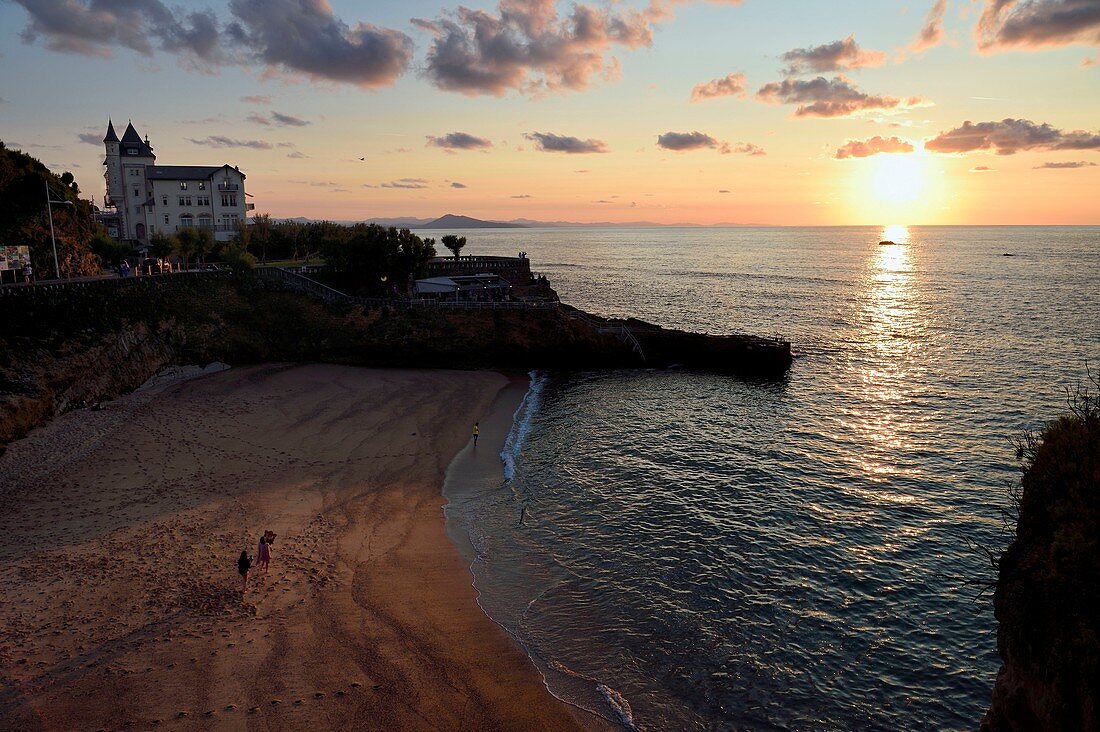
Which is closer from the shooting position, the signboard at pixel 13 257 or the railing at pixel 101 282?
the railing at pixel 101 282

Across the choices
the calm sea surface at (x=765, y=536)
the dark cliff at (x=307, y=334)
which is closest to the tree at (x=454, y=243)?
the dark cliff at (x=307, y=334)

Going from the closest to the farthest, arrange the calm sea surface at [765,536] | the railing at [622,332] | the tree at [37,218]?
the calm sea surface at [765,536]
the tree at [37,218]
the railing at [622,332]

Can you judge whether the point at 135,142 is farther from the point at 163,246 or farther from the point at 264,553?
the point at 264,553

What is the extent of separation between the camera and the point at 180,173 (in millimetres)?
87562

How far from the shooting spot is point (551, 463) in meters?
32.1

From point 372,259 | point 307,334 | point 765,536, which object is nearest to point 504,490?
point 765,536

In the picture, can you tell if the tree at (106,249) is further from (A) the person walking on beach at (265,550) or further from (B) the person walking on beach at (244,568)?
(B) the person walking on beach at (244,568)

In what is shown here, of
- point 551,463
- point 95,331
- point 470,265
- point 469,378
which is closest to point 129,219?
point 470,265

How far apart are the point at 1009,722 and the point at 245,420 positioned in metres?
36.5

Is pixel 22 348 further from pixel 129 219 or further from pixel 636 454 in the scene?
pixel 129 219

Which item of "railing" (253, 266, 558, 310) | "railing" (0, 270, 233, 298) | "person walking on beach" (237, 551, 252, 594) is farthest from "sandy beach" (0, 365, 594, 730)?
"railing" (253, 266, 558, 310)

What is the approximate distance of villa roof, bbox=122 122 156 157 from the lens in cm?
9069

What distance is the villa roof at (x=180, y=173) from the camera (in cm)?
8631

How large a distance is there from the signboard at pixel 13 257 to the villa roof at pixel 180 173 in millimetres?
45469
